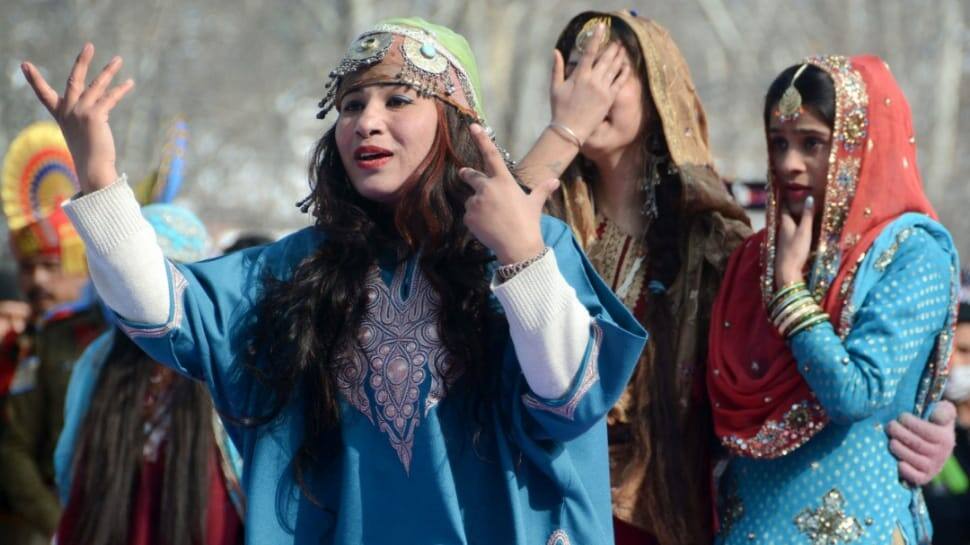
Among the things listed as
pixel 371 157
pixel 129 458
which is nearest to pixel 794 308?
pixel 371 157

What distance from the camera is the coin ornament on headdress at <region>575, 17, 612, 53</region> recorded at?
4121 mm

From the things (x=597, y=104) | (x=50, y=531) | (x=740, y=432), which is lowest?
(x=50, y=531)

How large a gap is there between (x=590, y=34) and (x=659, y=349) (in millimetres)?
858

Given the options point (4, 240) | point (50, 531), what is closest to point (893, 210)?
point (50, 531)

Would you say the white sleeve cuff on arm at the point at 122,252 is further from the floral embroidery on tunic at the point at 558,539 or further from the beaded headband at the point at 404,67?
the floral embroidery on tunic at the point at 558,539

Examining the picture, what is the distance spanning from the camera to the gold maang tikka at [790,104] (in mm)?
3922

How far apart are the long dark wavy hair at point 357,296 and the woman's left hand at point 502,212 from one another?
0.72 feet

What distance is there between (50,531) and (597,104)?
321 centimetres

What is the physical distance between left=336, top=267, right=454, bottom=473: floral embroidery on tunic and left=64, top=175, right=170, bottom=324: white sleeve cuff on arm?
416 millimetres

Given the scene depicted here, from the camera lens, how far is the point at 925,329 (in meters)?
3.70

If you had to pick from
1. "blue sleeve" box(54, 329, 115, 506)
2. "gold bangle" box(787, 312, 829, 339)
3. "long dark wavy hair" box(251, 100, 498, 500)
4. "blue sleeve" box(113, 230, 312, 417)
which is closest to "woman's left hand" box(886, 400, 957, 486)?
"gold bangle" box(787, 312, 829, 339)

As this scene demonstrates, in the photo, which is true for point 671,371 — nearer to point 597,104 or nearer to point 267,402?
point 597,104

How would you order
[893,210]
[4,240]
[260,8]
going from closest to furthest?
1. [893,210]
2. [4,240]
3. [260,8]

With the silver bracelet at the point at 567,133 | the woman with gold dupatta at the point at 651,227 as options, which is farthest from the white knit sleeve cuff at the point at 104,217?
the silver bracelet at the point at 567,133
